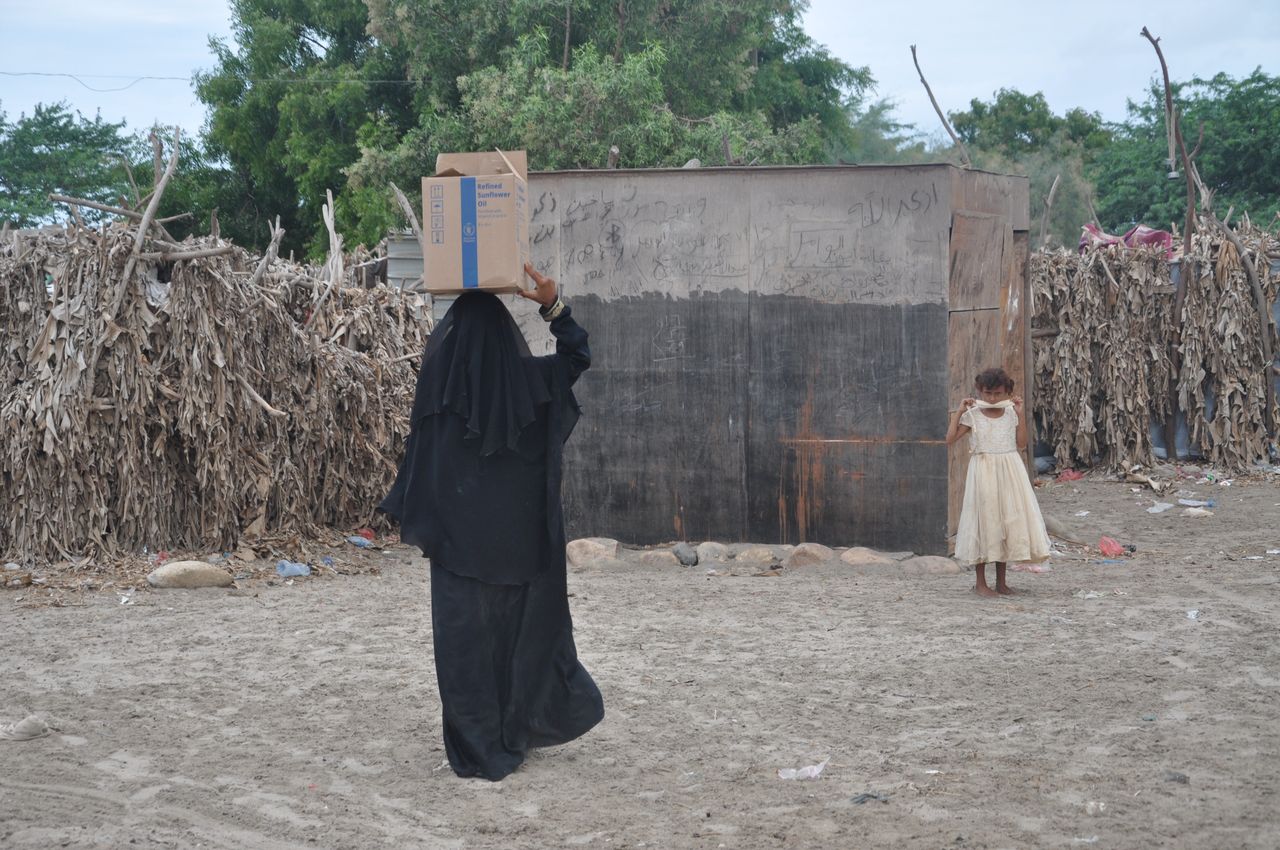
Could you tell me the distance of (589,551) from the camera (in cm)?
862

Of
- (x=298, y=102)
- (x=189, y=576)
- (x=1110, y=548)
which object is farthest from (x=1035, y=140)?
(x=189, y=576)

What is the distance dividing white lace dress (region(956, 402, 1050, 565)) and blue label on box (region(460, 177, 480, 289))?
13.1 ft

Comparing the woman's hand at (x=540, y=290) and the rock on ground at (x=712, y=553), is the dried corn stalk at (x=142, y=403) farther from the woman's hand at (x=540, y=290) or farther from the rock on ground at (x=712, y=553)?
the woman's hand at (x=540, y=290)

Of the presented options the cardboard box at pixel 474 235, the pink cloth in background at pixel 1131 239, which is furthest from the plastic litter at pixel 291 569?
the pink cloth in background at pixel 1131 239

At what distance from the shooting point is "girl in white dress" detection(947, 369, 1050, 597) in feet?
23.4

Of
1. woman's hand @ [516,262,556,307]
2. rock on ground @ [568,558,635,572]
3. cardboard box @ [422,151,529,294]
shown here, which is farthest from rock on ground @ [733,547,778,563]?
cardboard box @ [422,151,529,294]

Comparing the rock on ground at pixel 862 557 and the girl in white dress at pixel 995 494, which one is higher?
the girl in white dress at pixel 995 494

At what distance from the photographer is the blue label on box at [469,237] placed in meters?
4.17

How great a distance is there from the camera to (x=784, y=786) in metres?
4.11

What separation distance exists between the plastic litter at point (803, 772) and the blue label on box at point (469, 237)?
1892 mm

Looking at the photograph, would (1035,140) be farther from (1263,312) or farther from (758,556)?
(758,556)

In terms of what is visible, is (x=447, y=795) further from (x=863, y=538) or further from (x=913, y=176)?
(x=913, y=176)

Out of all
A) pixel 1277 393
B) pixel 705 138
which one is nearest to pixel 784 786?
pixel 1277 393

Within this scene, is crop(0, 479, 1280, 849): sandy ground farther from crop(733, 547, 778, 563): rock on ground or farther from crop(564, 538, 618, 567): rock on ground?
crop(564, 538, 618, 567): rock on ground
